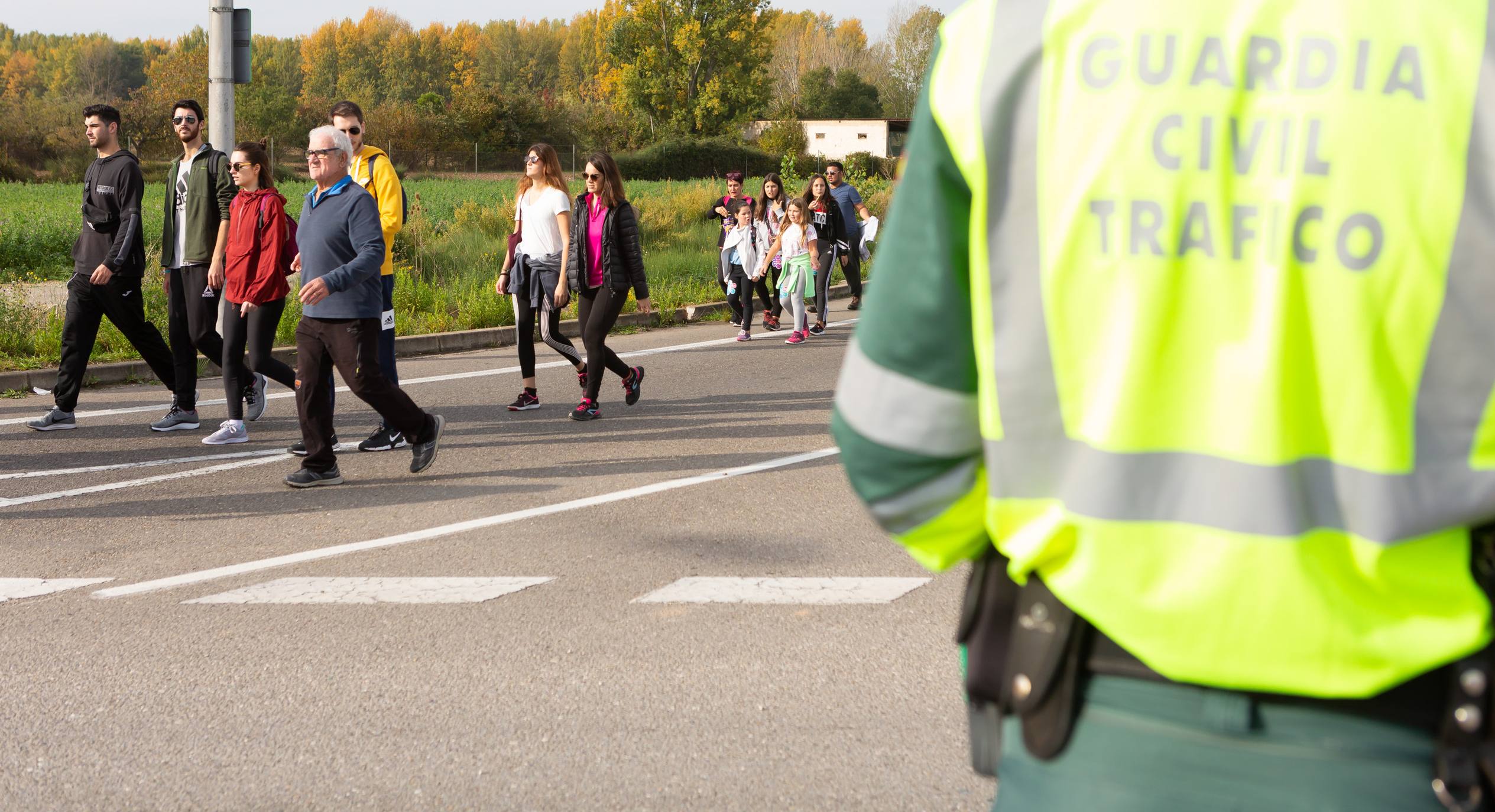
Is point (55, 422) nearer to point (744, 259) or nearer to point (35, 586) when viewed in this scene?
point (35, 586)

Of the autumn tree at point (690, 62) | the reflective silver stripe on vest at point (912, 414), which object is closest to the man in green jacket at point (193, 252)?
the reflective silver stripe on vest at point (912, 414)

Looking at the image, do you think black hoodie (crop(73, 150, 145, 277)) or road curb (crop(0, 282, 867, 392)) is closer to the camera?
black hoodie (crop(73, 150, 145, 277))

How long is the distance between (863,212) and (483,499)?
1118cm

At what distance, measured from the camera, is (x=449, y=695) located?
13.9ft

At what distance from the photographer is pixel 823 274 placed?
1541cm

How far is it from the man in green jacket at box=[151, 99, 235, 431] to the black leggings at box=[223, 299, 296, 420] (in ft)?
1.29

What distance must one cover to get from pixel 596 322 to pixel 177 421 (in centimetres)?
260

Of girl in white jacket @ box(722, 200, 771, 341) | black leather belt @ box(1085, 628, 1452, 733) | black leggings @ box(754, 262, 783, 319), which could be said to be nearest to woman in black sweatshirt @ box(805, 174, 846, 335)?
black leggings @ box(754, 262, 783, 319)

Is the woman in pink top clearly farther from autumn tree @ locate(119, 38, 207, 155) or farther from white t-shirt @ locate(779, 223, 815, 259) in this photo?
autumn tree @ locate(119, 38, 207, 155)

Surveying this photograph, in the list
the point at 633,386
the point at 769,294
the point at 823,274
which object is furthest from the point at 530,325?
the point at 769,294

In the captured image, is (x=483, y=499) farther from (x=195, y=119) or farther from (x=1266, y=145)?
(x=1266, y=145)

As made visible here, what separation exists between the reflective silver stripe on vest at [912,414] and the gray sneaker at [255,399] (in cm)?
826

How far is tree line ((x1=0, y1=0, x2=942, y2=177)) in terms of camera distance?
2714 inches

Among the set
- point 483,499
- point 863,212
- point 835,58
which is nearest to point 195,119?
point 483,499
